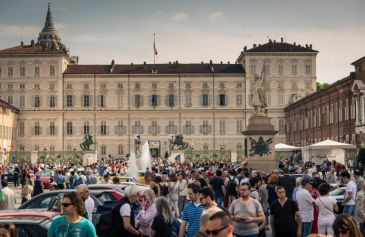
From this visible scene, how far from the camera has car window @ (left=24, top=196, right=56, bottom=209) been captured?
14.8m

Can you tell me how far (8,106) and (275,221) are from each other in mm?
89215

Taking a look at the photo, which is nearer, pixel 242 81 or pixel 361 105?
pixel 361 105

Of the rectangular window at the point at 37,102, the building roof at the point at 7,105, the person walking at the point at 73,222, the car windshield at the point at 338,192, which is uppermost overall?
the rectangular window at the point at 37,102

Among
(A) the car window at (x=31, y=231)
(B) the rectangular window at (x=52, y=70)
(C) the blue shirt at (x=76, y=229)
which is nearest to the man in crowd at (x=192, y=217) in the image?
(A) the car window at (x=31, y=231)

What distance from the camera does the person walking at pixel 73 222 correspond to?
7.24 m

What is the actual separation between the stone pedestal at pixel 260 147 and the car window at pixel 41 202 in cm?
1969

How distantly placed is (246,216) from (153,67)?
98061 mm

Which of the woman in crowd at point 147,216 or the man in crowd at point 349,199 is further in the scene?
the man in crowd at point 349,199

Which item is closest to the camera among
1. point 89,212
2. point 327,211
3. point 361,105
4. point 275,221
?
point 275,221

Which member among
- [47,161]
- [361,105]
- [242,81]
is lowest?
[47,161]

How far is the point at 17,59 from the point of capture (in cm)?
10262

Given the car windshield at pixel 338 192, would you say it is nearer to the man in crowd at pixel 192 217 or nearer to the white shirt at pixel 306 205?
the white shirt at pixel 306 205

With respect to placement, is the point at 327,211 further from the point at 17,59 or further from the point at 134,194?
the point at 17,59

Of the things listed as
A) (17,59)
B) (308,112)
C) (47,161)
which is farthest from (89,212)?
(17,59)
